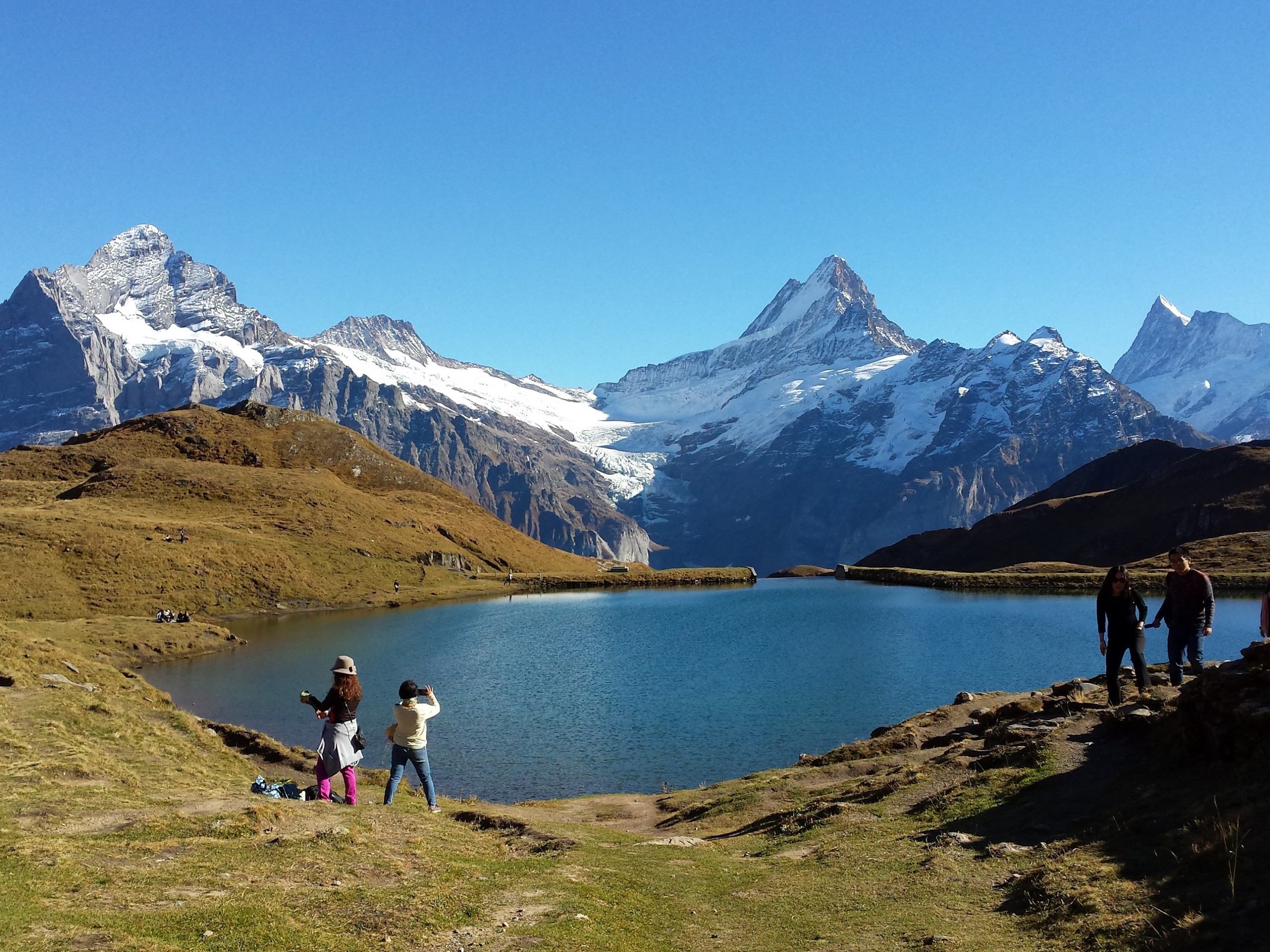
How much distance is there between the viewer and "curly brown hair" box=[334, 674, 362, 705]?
2034 cm

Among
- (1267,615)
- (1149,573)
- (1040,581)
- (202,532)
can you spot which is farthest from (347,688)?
(1040,581)

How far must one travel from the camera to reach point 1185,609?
24250 millimetres

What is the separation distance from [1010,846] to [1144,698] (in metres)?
8.22

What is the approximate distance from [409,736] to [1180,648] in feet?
69.1

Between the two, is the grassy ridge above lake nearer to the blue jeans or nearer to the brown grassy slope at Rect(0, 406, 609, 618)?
the brown grassy slope at Rect(0, 406, 609, 618)

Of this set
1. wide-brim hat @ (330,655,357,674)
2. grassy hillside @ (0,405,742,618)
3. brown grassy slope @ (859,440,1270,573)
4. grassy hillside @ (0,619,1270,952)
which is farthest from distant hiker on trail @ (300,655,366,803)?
brown grassy slope @ (859,440,1270,573)

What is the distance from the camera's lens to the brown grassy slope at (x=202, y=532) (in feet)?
324

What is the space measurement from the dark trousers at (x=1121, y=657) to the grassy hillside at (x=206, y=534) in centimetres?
9419

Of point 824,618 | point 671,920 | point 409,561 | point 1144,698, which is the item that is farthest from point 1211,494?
point 671,920

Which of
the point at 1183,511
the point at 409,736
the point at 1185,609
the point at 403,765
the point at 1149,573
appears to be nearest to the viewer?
the point at 409,736

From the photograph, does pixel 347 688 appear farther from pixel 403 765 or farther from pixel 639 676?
pixel 639 676

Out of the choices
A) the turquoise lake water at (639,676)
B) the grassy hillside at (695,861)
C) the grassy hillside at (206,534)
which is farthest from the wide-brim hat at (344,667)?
the grassy hillside at (206,534)

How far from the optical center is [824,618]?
108125 millimetres

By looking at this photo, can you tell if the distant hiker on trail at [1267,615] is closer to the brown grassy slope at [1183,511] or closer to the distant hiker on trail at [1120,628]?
the distant hiker on trail at [1120,628]
